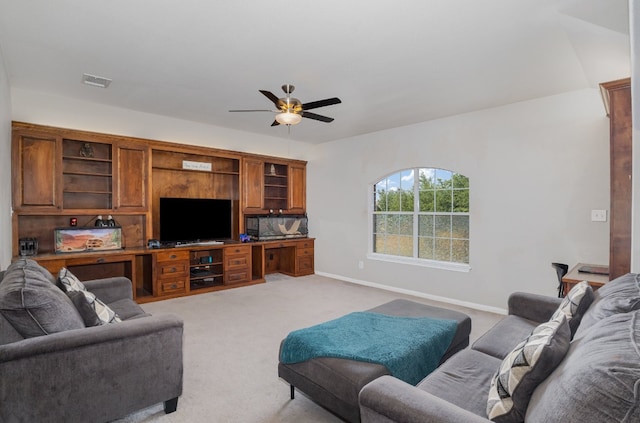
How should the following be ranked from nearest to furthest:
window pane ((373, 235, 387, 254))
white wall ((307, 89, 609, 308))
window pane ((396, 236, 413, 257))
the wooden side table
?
the wooden side table → white wall ((307, 89, 609, 308)) → window pane ((396, 236, 413, 257)) → window pane ((373, 235, 387, 254))

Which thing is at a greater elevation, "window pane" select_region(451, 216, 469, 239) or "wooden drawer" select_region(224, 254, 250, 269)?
"window pane" select_region(451, 216, 469, 239)

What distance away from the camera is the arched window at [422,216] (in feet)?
15.4

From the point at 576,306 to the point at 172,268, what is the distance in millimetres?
4645

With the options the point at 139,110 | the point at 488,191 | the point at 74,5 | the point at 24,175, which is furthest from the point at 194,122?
the point at 488,191

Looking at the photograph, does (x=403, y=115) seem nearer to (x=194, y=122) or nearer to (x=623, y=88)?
(x=623, y=88)

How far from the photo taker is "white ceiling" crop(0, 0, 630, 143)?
7.36 feet

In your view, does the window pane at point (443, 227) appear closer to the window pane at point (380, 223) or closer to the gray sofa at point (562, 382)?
the window pane at point (380, 223)

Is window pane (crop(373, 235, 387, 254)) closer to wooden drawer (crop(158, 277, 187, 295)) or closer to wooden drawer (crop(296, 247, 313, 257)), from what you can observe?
wooden drawer (crop(296, 247, 313, 257))

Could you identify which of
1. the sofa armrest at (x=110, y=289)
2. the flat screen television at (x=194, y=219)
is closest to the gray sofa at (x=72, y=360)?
the sofa armrest at (x=110, y=289)

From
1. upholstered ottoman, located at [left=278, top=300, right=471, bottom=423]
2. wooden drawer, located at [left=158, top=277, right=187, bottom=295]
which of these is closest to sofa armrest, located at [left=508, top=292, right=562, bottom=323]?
upholstered ottoman, located at [left=278, top=300, right=471, bottom=423]

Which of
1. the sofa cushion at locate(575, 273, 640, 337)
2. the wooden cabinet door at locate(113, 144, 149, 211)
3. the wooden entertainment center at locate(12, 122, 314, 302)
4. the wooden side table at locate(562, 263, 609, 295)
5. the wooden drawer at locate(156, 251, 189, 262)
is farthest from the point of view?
the wooden drawer at locate(156, 251, 189, 262)

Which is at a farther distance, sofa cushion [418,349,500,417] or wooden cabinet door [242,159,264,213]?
wooden cabinet door [242,159,264,213]

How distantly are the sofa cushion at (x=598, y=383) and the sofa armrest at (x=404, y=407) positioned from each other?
24 centimetres

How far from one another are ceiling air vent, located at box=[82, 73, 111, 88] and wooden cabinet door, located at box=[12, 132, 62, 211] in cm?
103
